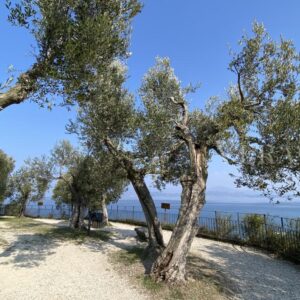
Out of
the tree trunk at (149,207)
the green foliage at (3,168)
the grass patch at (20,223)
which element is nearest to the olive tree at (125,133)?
the tree trunk at (149,207)

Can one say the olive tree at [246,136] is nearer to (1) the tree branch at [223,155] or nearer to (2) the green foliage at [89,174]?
(1) the tree branch at [223,155]

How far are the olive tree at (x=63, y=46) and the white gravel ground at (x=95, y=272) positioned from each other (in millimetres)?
5603

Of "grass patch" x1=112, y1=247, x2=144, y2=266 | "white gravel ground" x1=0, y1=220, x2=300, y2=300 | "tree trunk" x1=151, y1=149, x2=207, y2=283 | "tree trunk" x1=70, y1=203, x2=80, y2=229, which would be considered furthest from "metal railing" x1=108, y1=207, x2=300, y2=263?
"tree trunk" x1=70, y1=203, x2=80, y2=229

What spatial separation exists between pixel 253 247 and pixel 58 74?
Answer: 46.5 feet

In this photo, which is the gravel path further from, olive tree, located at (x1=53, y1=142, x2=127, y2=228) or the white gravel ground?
olive tree, located at (x1=53, y1=142, x2=127, y2=228)

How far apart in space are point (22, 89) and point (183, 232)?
6.57 m

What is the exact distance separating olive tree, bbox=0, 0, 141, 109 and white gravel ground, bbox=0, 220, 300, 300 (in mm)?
5603

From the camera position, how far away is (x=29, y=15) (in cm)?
898

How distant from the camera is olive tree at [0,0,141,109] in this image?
8.97 meters

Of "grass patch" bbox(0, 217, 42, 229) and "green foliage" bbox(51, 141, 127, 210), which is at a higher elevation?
"green foliage" bbox(51, 141, 127, 210)

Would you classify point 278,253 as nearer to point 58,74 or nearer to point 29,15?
point 58,74

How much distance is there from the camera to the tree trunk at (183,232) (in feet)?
34.9

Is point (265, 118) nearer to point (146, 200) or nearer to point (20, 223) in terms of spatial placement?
point (146, 200)

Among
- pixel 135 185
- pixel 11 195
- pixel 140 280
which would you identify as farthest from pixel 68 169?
pixel 11 195
